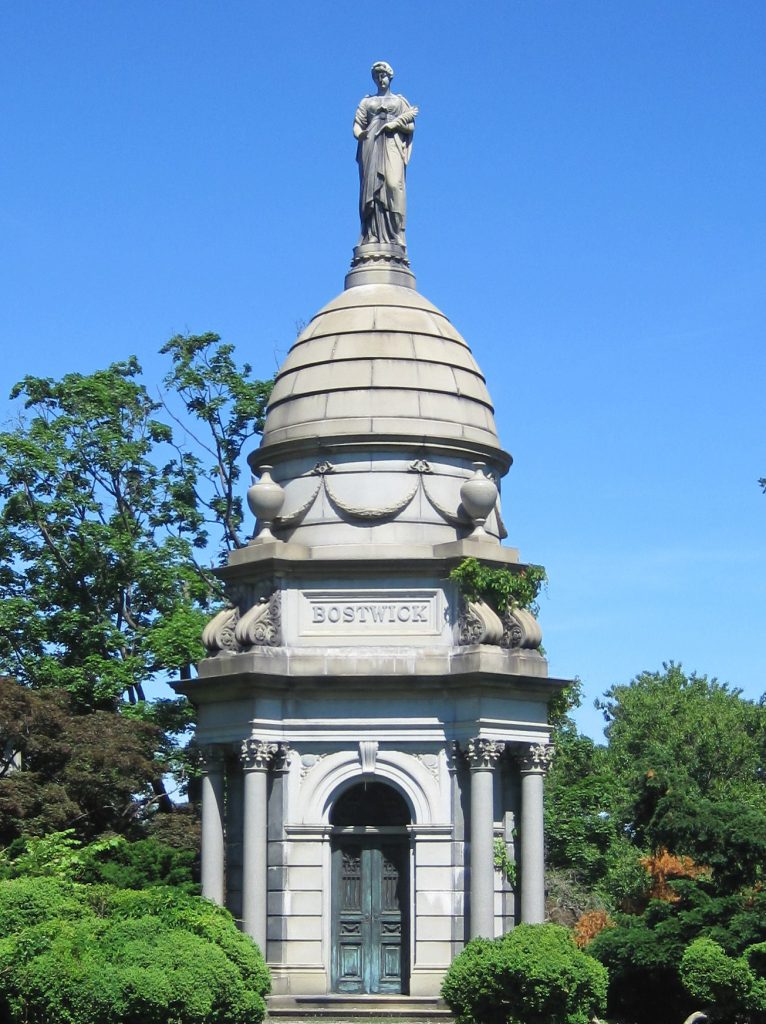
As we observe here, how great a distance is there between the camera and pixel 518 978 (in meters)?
25.6

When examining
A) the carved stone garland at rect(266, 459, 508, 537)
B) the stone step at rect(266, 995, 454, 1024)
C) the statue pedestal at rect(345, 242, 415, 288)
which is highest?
the statue pedestal at rect(345, 242, 415, 288)

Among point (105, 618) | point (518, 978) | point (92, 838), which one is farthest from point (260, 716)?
point (105, 618)

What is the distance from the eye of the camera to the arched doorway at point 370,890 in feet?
99.2

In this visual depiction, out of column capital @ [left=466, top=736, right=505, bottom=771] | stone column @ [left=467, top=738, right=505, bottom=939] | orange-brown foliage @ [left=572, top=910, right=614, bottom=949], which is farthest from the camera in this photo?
orange-brown foliage @ [left=572, top=910, right=614, bottom=949]

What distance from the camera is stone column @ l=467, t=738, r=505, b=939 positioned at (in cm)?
2938

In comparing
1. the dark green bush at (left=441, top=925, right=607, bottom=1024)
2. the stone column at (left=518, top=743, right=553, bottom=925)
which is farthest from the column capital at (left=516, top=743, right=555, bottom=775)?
the dark green bush at (left=441, top=925, right=607, bottom=1024)

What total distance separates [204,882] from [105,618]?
15920mm

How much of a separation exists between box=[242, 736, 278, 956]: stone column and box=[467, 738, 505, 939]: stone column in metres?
3.36

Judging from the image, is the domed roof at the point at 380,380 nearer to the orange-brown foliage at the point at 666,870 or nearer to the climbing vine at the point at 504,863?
the climbing vine at the point at 504,863

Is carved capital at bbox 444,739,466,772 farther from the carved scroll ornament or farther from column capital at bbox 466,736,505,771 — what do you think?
the carved scroll ornament

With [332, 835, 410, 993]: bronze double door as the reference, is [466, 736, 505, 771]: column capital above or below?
above

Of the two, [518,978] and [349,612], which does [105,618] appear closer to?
[349,612]

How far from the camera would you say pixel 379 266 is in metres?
34.9

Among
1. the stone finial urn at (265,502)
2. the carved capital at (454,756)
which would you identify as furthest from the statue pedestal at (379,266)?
the carved capital at (454,756)
